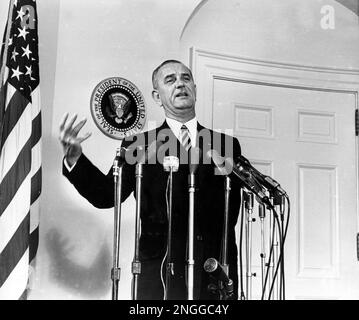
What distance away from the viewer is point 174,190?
312cm

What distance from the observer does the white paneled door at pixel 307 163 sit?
341cm

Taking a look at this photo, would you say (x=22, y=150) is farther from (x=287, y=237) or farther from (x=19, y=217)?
(x=287, y=237)

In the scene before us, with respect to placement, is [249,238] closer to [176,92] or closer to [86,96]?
[176,92]

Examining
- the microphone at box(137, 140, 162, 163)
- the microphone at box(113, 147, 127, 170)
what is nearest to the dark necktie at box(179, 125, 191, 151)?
the microphone at box(137, 140, 162, 163)

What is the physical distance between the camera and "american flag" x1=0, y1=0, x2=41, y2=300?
2.88 meters

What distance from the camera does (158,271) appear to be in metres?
3.03

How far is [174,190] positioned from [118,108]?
48 cm

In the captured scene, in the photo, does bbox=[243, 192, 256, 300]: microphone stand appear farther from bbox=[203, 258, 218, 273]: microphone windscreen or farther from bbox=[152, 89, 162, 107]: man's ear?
bbox=[152, 89, 162, 107]: man's ear

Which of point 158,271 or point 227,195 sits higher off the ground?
point 227,195

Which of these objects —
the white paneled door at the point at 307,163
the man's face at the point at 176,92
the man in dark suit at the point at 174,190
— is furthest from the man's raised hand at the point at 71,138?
the white paneled door at the point at 307,163

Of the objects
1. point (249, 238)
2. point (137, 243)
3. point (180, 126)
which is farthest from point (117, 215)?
point (249, 238)

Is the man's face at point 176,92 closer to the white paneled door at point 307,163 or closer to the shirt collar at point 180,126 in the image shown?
the shirt collar at point 180,126
